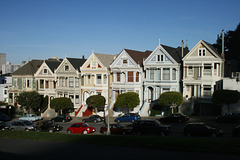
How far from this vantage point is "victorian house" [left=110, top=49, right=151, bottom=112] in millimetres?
49625

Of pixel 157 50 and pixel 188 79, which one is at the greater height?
pixel 157 50

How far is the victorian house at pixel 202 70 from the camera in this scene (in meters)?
43.5

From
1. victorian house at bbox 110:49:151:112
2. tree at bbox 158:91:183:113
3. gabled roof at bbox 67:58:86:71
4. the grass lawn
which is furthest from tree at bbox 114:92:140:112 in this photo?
the grass lawn

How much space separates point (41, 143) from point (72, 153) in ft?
18.0

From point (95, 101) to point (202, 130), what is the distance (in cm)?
2539

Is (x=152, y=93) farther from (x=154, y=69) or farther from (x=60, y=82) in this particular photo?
(x=60, y=82)

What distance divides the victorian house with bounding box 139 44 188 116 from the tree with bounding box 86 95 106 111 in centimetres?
735

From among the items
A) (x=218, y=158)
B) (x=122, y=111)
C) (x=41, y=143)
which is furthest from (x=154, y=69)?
(x=218, y=158)

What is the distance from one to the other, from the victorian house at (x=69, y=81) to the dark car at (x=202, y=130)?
29.8m

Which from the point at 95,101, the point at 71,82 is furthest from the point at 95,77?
the point at 71,82

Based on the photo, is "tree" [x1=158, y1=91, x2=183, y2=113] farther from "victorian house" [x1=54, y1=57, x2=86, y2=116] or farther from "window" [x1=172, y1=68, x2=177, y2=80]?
"victorian house" [x1=54, y1=57, x2=86, y2=116]

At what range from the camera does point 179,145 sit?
20.6 metres

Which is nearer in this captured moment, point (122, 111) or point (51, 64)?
point (122, 111)

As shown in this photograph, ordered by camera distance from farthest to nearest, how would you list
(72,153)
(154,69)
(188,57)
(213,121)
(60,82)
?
(60,82) → (154,69) → (188,57) → (213,121) → (72,153)
